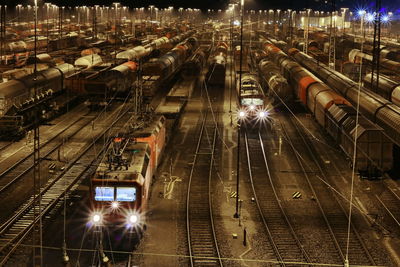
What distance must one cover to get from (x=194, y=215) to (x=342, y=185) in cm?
790

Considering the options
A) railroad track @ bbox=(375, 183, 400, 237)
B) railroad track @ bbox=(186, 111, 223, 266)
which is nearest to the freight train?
railroad track @ bbox=(186, 111, 223, 266)

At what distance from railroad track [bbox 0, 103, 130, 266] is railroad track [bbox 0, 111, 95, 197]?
1.62m

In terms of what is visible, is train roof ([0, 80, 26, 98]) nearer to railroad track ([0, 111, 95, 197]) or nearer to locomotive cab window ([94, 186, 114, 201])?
railroad track ([0, 111, 95, 197])

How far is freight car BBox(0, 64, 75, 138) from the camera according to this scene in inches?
1206

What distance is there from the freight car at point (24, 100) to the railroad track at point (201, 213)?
33.4 ft

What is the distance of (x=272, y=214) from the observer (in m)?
19.8

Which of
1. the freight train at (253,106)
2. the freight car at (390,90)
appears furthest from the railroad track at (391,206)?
the freight train at (253,106)

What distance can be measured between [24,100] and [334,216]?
22825 mm

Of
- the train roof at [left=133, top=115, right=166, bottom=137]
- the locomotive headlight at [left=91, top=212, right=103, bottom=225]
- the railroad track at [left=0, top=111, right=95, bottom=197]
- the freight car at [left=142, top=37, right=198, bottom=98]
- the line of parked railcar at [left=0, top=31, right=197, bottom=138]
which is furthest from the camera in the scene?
the freight car at [left=142, top=37, right=198, bottom=98]

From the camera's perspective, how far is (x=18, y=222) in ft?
60.0

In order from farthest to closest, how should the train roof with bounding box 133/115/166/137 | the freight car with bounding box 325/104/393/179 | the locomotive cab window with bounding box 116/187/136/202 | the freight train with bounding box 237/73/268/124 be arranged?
the freight train with bounding box 237/73/268/124 → the freight car with bounding box 325/104/393/179 → the train roof with bounding box 133/115/166/137 → the locomotive cab window with bounding box 116/187/136/202

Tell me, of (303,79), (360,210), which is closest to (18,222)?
(360,210)

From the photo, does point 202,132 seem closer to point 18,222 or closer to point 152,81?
point 152,81

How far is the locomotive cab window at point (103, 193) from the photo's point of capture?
15.6 meters
